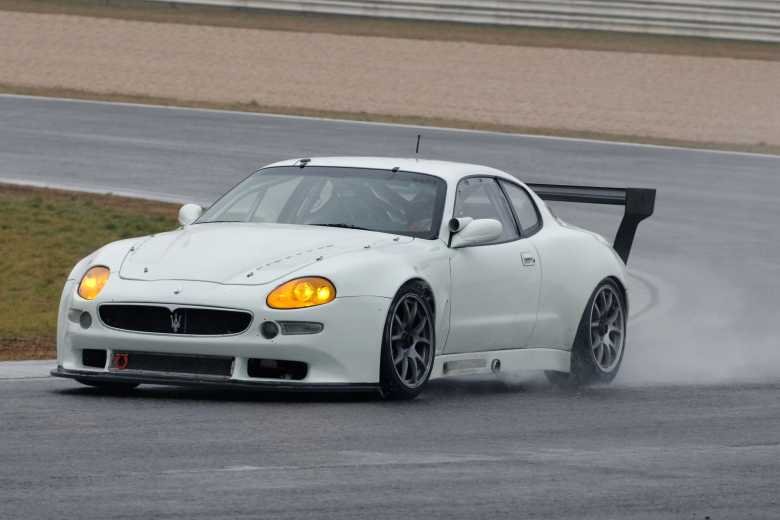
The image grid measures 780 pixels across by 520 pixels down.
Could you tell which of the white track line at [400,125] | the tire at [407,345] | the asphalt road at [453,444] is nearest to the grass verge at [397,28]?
the white track line at [400,125]

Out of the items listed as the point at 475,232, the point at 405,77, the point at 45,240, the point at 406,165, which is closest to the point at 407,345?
the point at 475,232

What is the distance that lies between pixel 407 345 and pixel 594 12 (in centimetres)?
4270

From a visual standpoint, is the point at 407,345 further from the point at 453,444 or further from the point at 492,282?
the point at 453,444

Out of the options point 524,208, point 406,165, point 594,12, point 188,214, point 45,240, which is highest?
point 594,12

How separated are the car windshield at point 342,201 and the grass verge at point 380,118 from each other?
24753 mm

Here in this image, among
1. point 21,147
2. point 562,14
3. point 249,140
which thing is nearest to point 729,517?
point 21,147

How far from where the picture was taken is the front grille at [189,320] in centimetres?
940

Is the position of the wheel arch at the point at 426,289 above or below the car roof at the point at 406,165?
below

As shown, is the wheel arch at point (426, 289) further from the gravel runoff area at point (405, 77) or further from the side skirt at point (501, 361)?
the gravel runoff area at point (405, 77)

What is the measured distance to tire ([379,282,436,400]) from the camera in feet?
31.6

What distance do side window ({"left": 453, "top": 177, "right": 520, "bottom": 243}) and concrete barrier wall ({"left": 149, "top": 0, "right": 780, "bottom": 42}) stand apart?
133 feet

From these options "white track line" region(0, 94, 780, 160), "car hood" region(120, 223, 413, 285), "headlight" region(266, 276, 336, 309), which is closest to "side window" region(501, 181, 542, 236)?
"car hood" region(120, 223, 413, 285)

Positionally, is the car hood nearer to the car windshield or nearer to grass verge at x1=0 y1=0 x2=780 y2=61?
the car windshield

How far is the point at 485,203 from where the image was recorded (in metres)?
11.1
